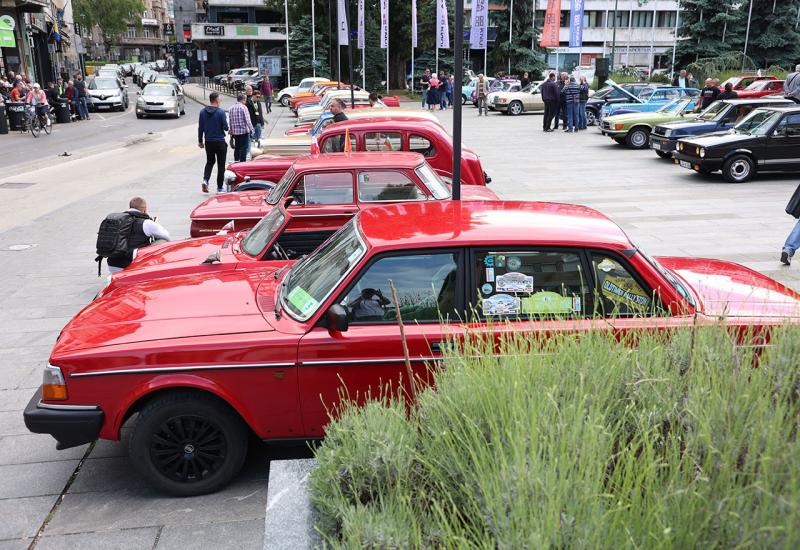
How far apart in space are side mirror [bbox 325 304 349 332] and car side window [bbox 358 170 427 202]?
374 cm

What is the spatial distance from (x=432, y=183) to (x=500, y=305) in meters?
3.84

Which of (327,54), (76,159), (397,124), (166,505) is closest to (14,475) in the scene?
(166,505)

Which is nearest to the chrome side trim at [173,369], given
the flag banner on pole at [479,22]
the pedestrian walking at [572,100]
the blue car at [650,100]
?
the blue car at [650,100]

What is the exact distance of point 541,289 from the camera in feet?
14.4

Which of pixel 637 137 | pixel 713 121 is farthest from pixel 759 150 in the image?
pixel 637 137

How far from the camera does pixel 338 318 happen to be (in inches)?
165

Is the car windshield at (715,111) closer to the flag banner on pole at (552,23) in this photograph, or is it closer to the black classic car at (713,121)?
the black classic car at (713,121)

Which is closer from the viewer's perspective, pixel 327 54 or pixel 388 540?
pixel 388 540

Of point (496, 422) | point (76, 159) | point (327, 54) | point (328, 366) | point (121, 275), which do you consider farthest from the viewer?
point (327, 54)

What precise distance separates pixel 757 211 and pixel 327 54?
47.3 meters

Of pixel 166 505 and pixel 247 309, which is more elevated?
pixel 247 309

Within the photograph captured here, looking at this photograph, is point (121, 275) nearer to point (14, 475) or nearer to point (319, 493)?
point (14, 475)

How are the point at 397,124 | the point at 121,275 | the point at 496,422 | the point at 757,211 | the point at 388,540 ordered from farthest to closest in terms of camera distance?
the point at 757,211 < the point at 397,124 < the point at 121,275 < the point at 496,422 < the point at 388,540

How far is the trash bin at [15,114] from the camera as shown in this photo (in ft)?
91.3
